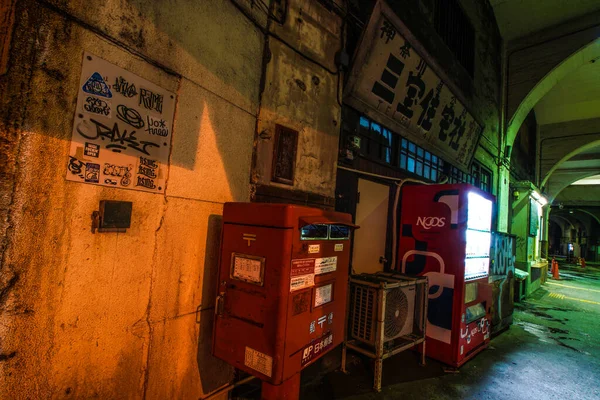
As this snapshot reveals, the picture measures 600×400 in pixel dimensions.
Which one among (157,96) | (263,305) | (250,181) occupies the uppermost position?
(157,96)

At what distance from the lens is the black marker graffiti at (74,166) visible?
1599 mm

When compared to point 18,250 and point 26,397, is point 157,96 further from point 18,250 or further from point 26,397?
point 26,397

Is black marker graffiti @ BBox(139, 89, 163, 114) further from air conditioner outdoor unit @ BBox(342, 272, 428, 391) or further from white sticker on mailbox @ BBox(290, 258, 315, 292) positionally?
air conditioner outdoor unit @ BBox(342, 272, 428, 391)

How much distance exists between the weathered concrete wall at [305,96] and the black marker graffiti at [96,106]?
134 centimetres

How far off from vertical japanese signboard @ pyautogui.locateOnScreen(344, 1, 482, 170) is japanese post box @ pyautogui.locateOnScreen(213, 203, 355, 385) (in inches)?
97.6

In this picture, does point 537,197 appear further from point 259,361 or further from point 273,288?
point 259,361

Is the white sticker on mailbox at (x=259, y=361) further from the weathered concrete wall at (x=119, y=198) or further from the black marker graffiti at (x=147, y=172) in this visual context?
the black marker graffiti at (x=147, y=172)

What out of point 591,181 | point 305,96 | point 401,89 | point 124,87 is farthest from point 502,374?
point 591,181

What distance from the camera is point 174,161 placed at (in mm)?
2137

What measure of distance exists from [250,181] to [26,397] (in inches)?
81.4

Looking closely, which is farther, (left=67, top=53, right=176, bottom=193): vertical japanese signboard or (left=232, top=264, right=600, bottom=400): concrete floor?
(left=232, top=264, right=600, bottom=400): concrete floor

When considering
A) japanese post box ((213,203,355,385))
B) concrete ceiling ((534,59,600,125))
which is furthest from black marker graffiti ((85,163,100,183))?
concrete ceiling ((534,59,600,125))

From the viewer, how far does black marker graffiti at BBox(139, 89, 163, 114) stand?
6.31 feet

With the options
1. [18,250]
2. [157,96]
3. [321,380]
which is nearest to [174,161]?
[157,96]
